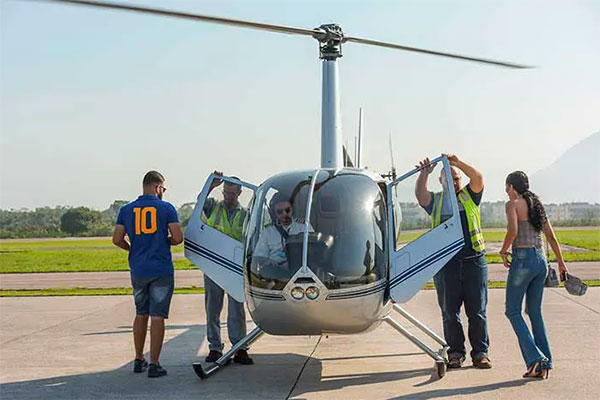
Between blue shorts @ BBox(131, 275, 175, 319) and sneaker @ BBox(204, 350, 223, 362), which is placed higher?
blue shorts @ BBox(131, 275, 175, 319)

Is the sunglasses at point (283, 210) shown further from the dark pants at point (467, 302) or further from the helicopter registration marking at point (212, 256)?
the dark pants at point (467, 302)

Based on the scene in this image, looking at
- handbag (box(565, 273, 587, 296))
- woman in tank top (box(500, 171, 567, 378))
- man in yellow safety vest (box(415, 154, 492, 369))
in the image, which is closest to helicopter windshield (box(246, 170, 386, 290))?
man in yellow safety vest (box(415, 154, 492, 369))

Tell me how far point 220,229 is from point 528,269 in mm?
3046

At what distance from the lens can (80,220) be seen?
71500mm

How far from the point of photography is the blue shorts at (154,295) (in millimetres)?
7031

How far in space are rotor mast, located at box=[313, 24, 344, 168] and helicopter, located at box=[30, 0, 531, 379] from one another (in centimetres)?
162

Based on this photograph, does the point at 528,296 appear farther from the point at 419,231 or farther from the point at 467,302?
the point at 419,231

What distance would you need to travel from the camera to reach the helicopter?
19.6 feet

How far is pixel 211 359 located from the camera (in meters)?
7.68

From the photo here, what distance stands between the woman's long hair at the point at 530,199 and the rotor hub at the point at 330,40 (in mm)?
2982

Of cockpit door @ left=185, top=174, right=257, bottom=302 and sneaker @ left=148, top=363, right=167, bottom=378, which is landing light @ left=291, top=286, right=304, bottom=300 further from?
sneaker @ left=148, top=363, right=167, bottom=378

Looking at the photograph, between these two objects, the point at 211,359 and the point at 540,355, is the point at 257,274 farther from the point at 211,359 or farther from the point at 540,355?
the point at 540,355

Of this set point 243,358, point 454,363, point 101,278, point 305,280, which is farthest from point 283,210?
point 101,278

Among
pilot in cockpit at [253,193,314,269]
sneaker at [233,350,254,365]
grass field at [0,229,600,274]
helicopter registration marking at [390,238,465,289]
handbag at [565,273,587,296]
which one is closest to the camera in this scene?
pilot in cockpit at [253,193,314,269]
